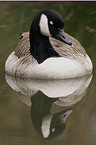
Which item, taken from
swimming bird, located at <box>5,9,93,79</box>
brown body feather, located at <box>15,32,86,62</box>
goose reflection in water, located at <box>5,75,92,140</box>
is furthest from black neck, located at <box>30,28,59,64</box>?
goose reflection in water, located at <box>5,75,92,140</box>

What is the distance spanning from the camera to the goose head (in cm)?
965

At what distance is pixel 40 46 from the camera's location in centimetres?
1023

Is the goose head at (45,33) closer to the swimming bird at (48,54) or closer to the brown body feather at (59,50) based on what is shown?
the swimming bird at (48,54)

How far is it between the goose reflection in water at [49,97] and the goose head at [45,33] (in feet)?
2.25

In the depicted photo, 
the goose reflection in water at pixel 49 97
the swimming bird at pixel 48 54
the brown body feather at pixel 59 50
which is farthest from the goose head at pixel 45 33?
the goose reflection in water at pixel 49 97

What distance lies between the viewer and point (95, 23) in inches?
656

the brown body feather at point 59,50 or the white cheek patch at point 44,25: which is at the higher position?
the white cheek patch at point 44,25

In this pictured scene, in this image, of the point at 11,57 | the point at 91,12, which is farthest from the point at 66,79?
the point at 91,12

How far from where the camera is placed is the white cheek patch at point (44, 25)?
9.83 meters

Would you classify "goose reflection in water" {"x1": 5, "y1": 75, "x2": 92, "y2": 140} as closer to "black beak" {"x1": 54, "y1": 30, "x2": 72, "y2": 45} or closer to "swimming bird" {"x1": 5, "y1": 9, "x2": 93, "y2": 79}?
"swimming bird" {"x1": 5, "y1": 9, "x2": 93, "y2": 79}

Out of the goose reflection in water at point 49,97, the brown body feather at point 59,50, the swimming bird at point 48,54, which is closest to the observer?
the goose reflection in water at point 49,97

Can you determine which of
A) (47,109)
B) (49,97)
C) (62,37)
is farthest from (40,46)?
(47,109)

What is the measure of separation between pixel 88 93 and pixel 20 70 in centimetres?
197

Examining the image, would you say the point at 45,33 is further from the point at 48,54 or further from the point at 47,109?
the point at 47,109
